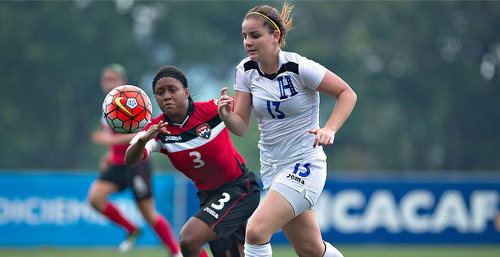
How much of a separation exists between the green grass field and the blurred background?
14061mm

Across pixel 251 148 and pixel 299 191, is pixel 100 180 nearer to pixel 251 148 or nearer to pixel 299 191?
pixel 299 191

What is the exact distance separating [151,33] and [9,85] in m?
6.49

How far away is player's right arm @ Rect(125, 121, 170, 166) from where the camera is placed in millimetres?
5578

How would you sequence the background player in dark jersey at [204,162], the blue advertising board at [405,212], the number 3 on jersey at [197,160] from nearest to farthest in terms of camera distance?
the background player in dark jersey at [204,162], the number 3 on jersey at [197,160], the blue advertising board at [405,212]

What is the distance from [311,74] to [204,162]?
1.35 meters

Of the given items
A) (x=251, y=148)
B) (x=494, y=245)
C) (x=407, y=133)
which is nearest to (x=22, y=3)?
(x=251, y=148)

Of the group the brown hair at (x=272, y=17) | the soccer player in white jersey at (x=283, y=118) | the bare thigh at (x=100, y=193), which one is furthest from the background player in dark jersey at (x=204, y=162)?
the bare thigh at (x=100, y=193)

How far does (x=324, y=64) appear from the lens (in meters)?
30.1

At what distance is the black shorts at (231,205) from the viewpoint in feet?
19.9

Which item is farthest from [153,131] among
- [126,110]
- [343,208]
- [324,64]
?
[324,64]

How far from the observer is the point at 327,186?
488 inches

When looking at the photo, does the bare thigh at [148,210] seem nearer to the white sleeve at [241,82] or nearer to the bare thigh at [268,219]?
the white sleeve at [241,82]

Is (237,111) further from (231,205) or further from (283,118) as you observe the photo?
(231,205)

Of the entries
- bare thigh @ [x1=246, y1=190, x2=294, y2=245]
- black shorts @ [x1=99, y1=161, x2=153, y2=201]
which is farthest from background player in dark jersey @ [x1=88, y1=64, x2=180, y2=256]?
bare thigh @ [x1=246, y1=190, x2=294, y2=245]
